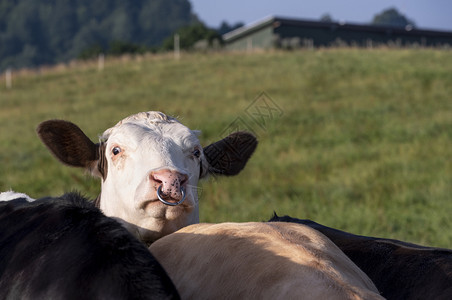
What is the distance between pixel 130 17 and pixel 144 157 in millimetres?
201725

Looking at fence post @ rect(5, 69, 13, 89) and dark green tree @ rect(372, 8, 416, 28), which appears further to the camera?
dark green tree @ rect(372, 8, 416, 28)

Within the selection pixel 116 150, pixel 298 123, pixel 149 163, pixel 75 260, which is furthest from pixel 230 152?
pixel 298 123

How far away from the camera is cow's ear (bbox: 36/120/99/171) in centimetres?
406

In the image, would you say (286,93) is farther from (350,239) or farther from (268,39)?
(268,39)

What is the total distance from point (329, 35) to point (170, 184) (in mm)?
57520

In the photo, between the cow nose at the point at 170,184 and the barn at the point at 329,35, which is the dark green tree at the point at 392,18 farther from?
the cow nose at the point at 170,184

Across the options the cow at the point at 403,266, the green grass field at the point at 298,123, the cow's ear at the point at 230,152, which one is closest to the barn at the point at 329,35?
the green grass field at the point at 298,123

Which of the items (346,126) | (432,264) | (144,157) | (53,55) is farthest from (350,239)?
(53,55)

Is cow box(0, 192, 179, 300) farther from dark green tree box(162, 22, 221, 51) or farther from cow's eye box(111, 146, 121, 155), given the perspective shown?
dark green tree box(162, 22, 221, 51)

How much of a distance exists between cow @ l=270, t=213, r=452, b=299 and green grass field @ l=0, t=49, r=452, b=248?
1.38m

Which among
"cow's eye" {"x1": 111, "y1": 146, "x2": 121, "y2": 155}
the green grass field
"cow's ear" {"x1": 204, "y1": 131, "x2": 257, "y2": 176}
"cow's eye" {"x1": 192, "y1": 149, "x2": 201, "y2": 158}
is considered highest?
"cow's eye" {"x1": 111, "y1": 146, "x2": 121, "y2": 155}

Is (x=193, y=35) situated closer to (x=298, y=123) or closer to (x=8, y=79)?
(x=8, y=79)

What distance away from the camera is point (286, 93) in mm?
27531

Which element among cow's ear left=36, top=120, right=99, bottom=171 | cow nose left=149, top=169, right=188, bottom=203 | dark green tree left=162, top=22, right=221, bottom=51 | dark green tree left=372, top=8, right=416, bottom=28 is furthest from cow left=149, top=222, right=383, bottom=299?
dark green tree left=372, top=8, right=416, bottom=28
